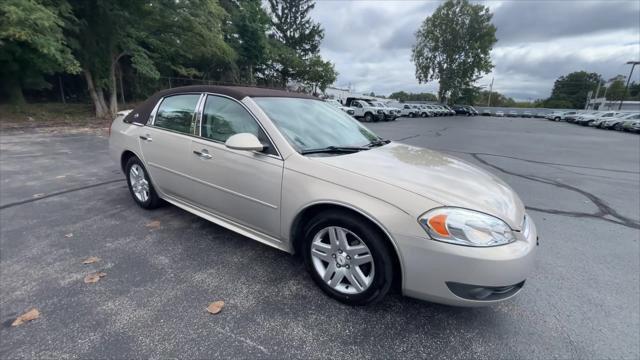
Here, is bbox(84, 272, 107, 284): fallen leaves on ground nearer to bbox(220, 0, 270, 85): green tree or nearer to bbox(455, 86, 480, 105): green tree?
bbox(220, 0, 270, 85): green tree

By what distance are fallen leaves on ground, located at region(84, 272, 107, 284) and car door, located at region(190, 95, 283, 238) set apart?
1.01m

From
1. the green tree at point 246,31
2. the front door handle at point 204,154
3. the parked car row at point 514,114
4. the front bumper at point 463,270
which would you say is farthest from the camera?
the parked car row at point 514,114

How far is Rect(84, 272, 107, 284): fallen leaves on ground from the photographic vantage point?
7.97 ft

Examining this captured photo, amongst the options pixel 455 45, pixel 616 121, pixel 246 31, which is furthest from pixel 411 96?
pixel 246 31

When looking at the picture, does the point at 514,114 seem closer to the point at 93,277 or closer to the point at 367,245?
the point at 367,245

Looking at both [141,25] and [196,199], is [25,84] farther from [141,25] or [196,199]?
A: [196,199]

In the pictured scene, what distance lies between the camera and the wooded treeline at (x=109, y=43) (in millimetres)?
10406

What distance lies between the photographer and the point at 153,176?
3543mm

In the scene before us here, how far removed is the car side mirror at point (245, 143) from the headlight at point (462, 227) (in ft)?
4.39

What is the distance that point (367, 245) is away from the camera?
2.05m

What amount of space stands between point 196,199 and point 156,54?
694 inches

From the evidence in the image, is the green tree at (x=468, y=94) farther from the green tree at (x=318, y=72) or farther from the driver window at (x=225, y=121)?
the driver window at (x=225, y=121)

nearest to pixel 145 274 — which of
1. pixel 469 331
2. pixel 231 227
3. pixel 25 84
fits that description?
pixel 231 227

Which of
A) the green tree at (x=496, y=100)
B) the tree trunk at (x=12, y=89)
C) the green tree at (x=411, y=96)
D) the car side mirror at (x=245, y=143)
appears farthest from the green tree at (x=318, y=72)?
the green tree at (x=496, y=100)
